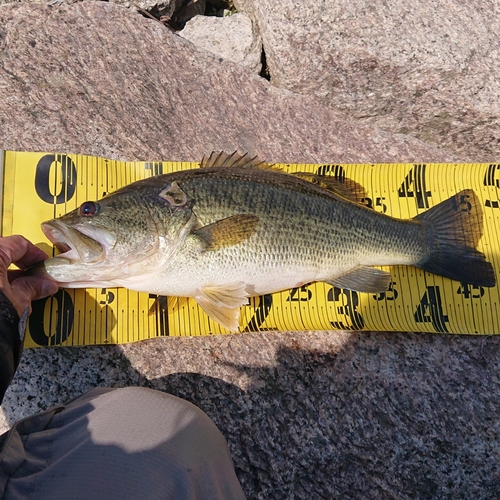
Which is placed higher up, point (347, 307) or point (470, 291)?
point (470, 291)

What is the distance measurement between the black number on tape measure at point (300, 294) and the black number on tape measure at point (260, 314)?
151 millimetres

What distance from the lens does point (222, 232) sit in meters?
2.66

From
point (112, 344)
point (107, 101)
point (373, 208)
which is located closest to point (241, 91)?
point (107, 101)

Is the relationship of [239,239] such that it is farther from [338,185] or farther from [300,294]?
[338,185]

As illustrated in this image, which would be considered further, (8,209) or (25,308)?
(8,209)

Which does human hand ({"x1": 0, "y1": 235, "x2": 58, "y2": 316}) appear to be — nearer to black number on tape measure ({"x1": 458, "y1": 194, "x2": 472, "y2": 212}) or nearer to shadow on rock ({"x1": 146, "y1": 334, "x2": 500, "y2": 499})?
shadow on rock ({"x1": 146, "y1": 334, "x2": 500, "y2": 499})

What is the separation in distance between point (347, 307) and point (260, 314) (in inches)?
25.4

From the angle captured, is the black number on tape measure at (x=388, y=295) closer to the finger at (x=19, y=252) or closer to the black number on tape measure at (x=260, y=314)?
the black number on tape measure at (x=260, y=314)

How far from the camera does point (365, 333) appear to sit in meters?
3.13

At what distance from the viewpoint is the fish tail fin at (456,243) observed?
3082 millimetres

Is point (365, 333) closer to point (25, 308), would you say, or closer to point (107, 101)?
point (25, 308)

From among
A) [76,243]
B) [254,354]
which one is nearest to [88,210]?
[76,243]

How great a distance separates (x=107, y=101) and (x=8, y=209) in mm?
1155

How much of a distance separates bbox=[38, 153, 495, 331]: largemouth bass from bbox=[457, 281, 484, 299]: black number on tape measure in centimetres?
11
